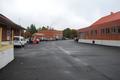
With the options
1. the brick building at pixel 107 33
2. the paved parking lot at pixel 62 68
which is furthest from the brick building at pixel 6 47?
the brick building at pixel 107 33

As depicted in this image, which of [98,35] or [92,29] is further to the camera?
[92,29]

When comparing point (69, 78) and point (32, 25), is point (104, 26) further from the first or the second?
point (32, 25)

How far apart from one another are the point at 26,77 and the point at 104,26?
37636 millimetres

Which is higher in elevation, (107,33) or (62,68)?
(107,33)

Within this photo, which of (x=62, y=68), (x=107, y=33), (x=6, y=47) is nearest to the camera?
(x=62, y=68)

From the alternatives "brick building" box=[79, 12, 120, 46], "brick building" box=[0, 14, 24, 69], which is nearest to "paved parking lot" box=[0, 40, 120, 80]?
"brick building" box=[0, 14, 24, 69]

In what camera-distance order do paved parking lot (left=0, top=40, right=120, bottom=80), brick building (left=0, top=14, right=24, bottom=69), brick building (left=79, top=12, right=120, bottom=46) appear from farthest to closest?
brick building (left=79, top=12, right=120, bottom=46), brick building (left=0, top=14, right=24, bottom=69), paved parking lot (left=0, top=40, right=120, bottom=80)

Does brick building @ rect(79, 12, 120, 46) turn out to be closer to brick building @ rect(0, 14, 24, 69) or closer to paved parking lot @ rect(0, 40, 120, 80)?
paved parking lot @ rect(0, 40, 120, 80)

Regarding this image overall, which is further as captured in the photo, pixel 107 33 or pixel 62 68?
pixel 107 33

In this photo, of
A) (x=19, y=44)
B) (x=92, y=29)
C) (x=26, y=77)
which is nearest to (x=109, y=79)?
(x=26, y=77)

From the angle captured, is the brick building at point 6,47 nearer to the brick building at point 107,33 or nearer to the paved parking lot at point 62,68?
the paved parking lot at point 62,68

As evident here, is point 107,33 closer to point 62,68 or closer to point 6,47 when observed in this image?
point 6,47

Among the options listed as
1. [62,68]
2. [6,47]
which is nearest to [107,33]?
[6,47]

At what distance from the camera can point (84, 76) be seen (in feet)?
28.5
